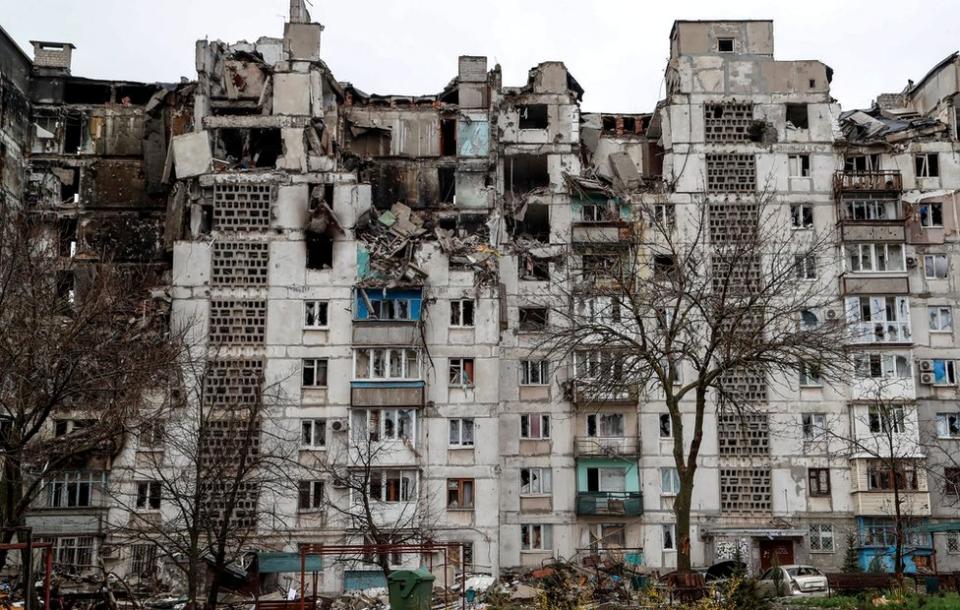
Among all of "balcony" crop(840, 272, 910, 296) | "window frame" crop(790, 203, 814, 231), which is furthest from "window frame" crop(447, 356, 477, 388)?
"balcony" crop(840, 272, 910, 296)

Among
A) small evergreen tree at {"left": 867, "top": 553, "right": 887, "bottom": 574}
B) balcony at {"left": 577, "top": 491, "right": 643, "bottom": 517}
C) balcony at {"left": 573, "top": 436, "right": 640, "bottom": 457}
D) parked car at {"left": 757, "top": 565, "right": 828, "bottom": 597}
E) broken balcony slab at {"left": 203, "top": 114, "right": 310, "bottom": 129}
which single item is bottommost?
parked car at {"left": 757, "top": 565, "right": 828, "bottom": 597}

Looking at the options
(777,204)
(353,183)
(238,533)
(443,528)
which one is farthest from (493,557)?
(777,204)

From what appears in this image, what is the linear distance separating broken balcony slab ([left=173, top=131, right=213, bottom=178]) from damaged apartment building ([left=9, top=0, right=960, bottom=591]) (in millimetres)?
110

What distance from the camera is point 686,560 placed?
29.6m

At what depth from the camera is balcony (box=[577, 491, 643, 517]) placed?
5066 centimetres

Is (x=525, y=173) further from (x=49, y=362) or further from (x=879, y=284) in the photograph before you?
(x=49, y=362)

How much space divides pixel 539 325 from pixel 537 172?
8.80m

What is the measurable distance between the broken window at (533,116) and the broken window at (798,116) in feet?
37.8

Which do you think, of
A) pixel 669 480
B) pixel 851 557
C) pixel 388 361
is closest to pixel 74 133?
pixel 388 361

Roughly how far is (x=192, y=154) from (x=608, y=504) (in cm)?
2359

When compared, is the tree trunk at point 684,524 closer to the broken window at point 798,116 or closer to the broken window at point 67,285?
the broken window at point 67,285

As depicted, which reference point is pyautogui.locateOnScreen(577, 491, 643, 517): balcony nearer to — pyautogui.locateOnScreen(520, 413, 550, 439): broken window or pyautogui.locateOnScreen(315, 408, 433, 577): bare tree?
pyautogui.locateOnScreen(520, 413, 550, 439): broken window

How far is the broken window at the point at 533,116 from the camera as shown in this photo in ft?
189

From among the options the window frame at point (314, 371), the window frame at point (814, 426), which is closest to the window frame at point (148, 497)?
the window frame at point (314, 371)
